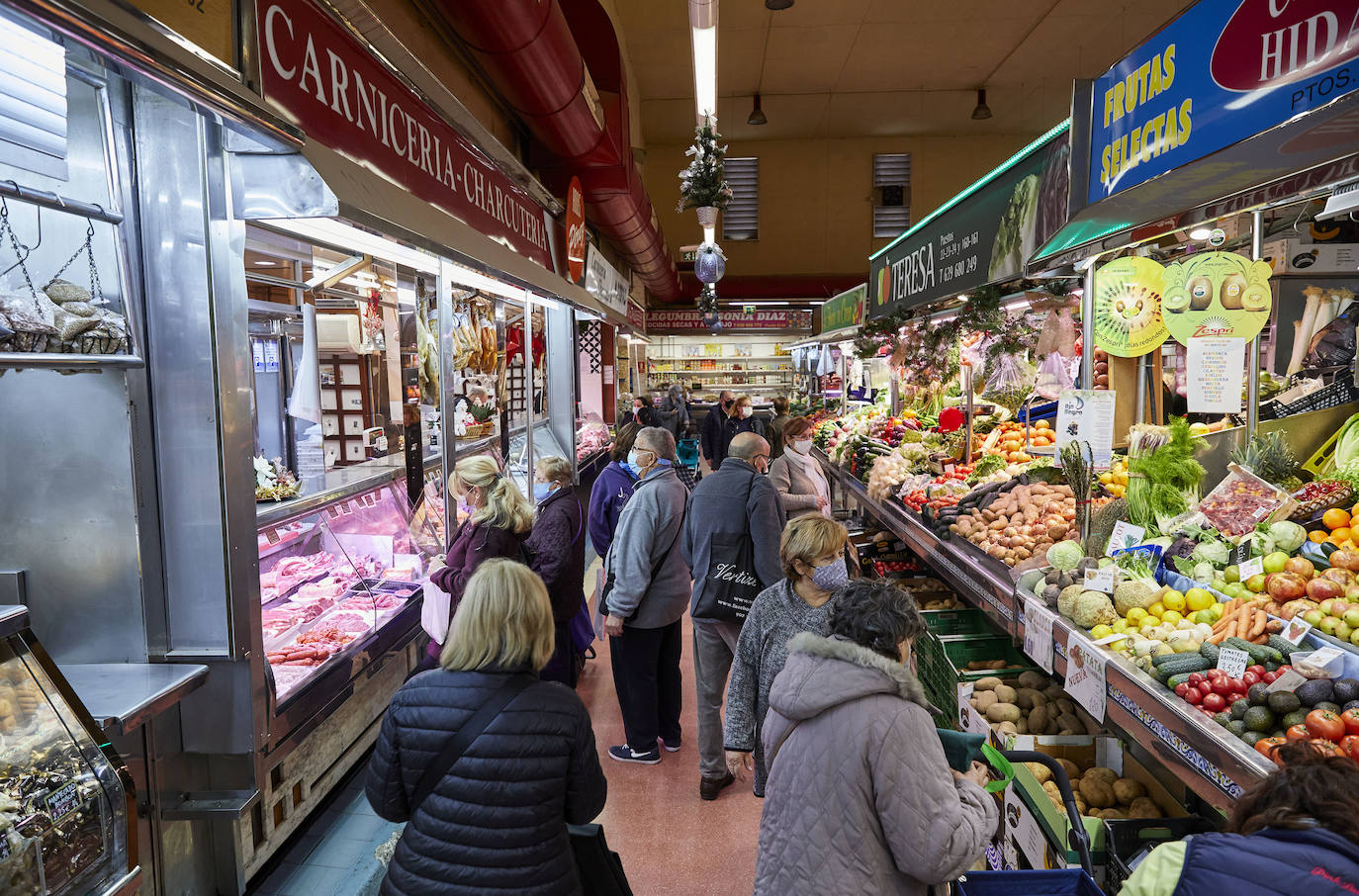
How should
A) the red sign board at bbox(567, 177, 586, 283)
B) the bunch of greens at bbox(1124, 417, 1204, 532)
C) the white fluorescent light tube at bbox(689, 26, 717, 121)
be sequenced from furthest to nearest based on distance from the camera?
the red sign board at bbox(567, 177, 586, 283), the white fluorescent light tube at bbox(689, 26, 717, 121), the bunch of greens at bbox(1124, 417, 1204, 532)

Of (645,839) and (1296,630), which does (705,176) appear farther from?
(1296,630)

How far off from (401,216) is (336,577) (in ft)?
6.23

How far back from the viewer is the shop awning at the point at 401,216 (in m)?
2.56

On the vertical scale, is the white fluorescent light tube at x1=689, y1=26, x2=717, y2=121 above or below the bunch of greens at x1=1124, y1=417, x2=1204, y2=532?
above

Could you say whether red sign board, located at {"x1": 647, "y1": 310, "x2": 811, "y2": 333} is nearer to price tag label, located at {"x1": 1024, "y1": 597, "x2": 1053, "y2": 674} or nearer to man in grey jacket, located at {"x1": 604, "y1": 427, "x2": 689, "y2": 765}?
man in grey jacket, located at {"x1": 604, "y1": 427, "x2": 689, "y2": 765}

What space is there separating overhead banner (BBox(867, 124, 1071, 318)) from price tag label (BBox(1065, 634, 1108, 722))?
1.72 m

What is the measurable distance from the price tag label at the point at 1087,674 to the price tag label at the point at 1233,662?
1.20 ft

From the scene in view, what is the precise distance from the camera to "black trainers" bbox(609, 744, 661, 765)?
4.41 meters

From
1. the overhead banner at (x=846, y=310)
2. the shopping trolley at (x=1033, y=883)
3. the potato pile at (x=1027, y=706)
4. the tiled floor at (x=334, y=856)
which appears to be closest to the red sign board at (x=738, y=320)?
the overhead banner at (x=846, y=310)

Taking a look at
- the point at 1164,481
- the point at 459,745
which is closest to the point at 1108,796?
the point at 1164,481

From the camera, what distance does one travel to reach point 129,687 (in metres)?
2.39

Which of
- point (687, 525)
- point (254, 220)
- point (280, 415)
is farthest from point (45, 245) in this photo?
point (280, 415)

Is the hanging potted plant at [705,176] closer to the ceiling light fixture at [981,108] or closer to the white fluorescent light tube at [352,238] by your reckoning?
the white fluorescent light tube at [352,238]

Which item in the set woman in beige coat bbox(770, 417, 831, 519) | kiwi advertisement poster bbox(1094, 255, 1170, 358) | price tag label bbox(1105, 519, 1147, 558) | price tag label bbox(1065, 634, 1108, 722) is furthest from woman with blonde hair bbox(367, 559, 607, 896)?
woman in beige coat bbox(770, 417, 831, 519)
